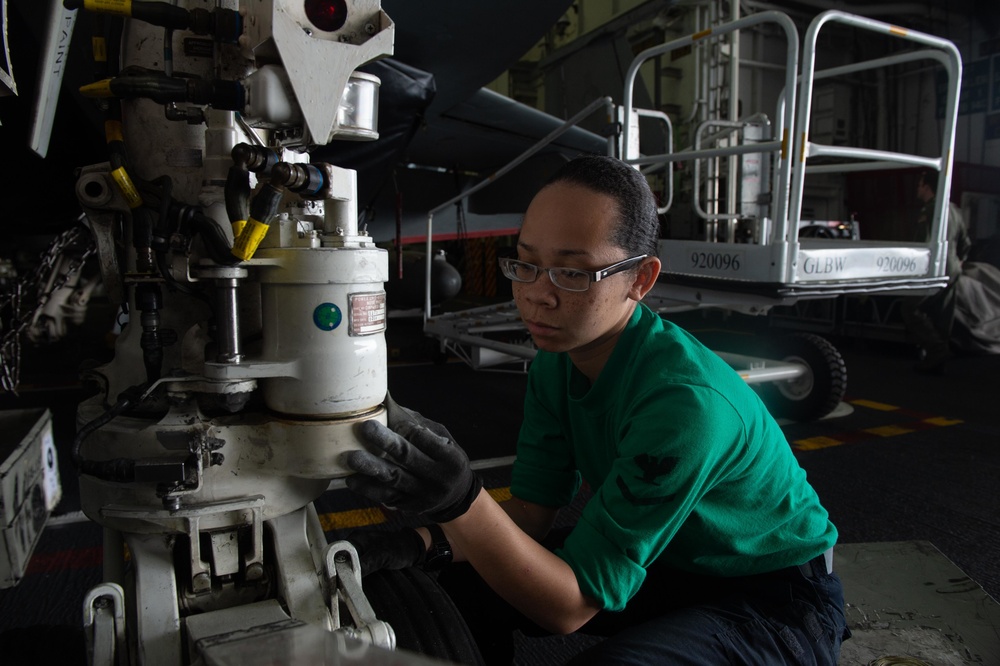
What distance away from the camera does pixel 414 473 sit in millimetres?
934

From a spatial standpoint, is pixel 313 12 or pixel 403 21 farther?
pixel 403 21

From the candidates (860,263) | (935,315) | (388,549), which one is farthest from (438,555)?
(935,315)

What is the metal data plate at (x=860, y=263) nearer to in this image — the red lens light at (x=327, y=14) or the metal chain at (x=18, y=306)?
the red lens light at (x=327, y=14)

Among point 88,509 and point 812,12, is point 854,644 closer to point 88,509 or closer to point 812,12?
point 88,509

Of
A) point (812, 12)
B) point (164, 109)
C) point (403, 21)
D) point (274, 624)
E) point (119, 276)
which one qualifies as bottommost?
point (274, 624)

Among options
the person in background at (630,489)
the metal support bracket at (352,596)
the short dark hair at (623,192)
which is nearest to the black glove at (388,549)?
the person in background at (630,489)

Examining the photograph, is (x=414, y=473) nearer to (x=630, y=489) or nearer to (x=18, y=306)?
(x=630, y=489)

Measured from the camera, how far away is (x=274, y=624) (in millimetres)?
883

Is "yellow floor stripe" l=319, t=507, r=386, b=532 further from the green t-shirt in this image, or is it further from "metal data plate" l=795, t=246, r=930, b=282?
"metal data plate" l=795, t=246, r=930, b=282

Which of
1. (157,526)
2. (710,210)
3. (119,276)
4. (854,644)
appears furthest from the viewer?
(710,210)

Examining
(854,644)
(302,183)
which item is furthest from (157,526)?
(854,644)

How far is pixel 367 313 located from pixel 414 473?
0.25 m

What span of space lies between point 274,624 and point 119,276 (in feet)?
2.07

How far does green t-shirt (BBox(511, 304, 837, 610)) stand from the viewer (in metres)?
0.97
